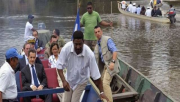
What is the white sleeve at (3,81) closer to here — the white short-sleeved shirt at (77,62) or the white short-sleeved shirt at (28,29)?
the white short-sleeved shirt at (77,62)

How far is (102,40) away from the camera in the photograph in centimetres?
648

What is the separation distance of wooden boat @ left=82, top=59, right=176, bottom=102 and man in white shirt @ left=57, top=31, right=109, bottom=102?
60 centimetres

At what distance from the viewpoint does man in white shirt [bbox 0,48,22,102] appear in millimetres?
4480

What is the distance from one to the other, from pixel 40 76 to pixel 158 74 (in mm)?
6406

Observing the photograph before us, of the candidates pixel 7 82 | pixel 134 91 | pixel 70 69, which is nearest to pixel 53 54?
pixel 134 91

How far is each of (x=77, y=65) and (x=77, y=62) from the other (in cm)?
6

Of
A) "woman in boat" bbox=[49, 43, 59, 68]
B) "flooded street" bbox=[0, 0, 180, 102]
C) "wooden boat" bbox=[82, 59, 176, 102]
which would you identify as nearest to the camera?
"wooden boat" bbox=[82, 59, 176, 102]

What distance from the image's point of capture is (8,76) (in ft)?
14.9

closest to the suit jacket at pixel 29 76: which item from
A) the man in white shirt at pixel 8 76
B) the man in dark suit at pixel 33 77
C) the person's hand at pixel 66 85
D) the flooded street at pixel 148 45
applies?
the man in dark suit at pixel 33 77

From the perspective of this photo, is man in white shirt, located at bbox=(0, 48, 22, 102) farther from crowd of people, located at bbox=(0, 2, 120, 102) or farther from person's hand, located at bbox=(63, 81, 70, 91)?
person's hand, located at bbox=(63, 81, 70, 91)

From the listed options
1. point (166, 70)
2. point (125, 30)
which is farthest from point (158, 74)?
point (125, 30)

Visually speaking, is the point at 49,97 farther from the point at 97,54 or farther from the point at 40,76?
the point at 97,54

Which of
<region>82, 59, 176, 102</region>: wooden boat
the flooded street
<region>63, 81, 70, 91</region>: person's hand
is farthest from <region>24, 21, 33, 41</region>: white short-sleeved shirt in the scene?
<region>63, 81, 70, 91</region>: person's hand

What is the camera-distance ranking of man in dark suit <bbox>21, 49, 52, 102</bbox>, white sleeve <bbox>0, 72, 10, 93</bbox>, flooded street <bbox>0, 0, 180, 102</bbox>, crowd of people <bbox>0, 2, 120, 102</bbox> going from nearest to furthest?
1. white sleeve <bbox>0, 72, 10, 93</bbox>
2. crowd of people <bbox>0, 2, 120, 102</bbox>
3. man in dark suit <bbox>21, 49, 52, 102</bbox>
4. flooded street <bbox>0, 0, 180, 102</bbox>
